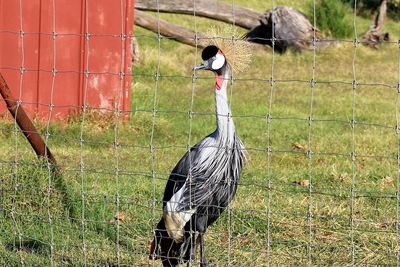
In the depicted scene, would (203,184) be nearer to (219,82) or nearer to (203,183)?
(203,183)

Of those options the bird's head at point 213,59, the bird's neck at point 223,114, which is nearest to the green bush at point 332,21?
the bird's head at point 213,59

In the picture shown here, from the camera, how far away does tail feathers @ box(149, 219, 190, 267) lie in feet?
18.6

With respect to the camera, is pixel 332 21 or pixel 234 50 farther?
pixel 332 21

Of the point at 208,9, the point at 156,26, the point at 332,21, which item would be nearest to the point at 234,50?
the point at 156,26

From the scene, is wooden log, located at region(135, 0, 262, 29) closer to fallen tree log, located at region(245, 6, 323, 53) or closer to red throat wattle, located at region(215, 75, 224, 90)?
fallen tree log, located at region(245, 6, 323, 53)

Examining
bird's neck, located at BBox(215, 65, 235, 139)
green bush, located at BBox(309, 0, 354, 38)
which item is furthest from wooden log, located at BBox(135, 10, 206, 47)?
bird's neck, located at BBox(215, 65, 235, 139)

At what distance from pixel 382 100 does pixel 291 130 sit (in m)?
2.79

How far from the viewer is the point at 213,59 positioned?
5719 millimetres

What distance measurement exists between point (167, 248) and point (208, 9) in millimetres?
11121

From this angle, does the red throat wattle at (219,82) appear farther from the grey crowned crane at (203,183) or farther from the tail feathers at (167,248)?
the tail feathers at (167,248)

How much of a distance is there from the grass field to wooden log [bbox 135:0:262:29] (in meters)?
2.27

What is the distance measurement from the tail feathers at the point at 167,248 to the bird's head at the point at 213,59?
3.23 ft

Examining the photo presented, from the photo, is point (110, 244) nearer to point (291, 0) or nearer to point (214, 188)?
point (214, 188)

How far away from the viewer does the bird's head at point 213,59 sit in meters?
→ 5.67
